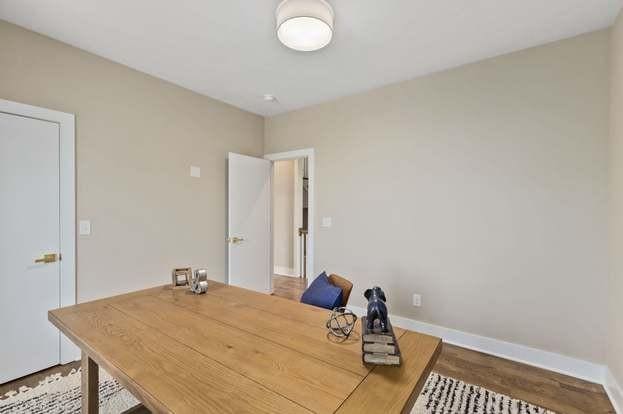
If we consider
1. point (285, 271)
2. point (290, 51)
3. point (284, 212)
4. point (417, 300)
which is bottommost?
point (285, 271)

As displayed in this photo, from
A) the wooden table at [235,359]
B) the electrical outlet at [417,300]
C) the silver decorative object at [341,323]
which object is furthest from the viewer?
the electrical outlet at [417,300]

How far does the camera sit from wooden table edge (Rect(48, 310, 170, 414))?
85 cm

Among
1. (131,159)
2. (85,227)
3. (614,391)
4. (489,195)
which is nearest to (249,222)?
(131,159)

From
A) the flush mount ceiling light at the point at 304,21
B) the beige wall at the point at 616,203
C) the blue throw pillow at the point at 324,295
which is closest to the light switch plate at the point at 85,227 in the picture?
the blue throw pillow at the point at 324,295

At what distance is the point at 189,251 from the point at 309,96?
2.28 metres

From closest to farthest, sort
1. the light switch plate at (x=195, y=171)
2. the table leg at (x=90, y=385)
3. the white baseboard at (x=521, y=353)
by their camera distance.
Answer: the table leg at (x=90, y=385) < the white baseboard at (x=521, y=353) < the light switch plate at (x=195, y=171)

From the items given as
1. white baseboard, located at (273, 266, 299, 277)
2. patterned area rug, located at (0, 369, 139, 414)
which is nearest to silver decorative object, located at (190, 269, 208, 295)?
patterned area rug, located at (0, 369, 139, 414)

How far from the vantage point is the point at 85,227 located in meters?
2.45

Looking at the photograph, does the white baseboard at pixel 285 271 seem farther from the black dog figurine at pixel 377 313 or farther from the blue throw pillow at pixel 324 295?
the black dog figurine at pixel 377 313

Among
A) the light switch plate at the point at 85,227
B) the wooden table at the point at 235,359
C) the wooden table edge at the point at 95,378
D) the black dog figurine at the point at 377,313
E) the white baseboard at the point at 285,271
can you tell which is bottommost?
the white baseboard at the point at 285,271

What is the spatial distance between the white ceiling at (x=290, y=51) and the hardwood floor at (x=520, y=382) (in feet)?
8.39

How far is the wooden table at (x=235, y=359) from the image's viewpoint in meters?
0.85

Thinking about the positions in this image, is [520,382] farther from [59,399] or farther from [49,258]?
[49,258]

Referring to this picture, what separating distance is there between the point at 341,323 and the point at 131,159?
2539 mm
